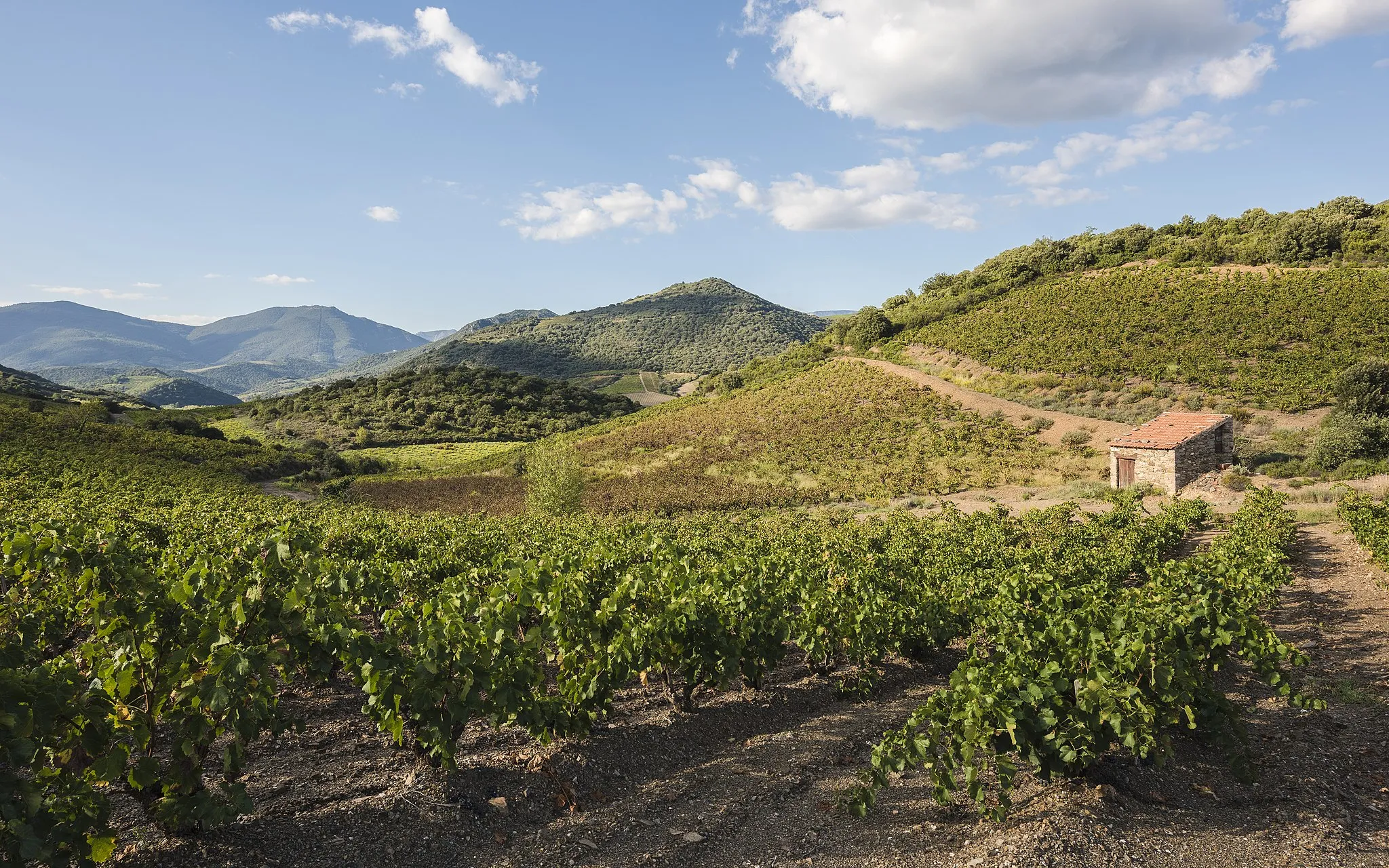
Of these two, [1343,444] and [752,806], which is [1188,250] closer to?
[1343,444]

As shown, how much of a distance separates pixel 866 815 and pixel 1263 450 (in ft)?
115

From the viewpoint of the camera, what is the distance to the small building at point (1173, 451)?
27.4 m

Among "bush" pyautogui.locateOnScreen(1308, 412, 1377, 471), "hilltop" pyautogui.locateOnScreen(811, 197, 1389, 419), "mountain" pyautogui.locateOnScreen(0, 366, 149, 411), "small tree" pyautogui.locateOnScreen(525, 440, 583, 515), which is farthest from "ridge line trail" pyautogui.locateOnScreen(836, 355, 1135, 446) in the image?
"mountain" pyautogui.locateOnScreen(0, 366, 149, 411)

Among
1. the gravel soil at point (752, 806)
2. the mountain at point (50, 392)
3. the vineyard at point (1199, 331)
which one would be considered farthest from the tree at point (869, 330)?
the mountain at point (50, 392)

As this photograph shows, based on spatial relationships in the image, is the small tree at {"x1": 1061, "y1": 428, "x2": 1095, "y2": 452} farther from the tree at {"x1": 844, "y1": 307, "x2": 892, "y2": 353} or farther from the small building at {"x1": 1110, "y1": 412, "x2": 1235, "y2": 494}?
the tree at {"x1": 844, "y1": 307, "x2": 892, "y2": 353}

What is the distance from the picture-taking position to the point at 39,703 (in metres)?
3.83

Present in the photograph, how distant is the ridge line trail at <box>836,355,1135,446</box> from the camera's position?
3794 centimetres

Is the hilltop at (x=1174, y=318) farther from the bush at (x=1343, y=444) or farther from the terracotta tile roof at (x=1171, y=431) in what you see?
the terracotta tile roof at (x=1171, y=431)

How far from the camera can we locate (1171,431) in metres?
28.8

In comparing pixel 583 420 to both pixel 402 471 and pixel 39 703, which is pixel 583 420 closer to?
pixel 402 471

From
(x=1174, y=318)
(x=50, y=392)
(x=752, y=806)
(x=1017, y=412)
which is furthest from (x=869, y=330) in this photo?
(x=50, y=392)

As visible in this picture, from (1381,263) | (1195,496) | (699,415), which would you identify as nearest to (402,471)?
(699,415)

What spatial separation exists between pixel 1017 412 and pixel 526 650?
43.8 metres

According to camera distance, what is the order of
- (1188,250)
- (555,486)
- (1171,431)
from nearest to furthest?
(1171,431)
(555,486)
(1188,250)
